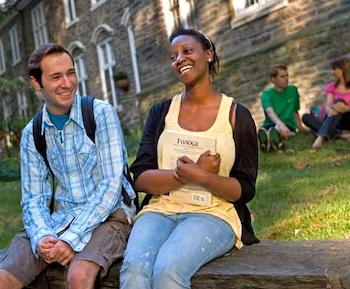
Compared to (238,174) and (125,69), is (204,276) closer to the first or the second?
(238,174)

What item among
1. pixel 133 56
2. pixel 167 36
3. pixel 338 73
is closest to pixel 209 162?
pixel 338 73

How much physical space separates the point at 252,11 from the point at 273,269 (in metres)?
10.8

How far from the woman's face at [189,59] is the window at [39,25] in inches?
959

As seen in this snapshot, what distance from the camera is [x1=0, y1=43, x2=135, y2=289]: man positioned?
321 centimetres

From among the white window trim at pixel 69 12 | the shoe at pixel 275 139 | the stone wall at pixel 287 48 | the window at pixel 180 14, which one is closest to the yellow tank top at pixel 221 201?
the shoe at pixel 275 139

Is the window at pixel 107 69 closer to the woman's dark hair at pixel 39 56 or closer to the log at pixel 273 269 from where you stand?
the woman's dark hair at pixel 39 56

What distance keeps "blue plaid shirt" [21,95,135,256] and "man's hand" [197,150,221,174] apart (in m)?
0.53

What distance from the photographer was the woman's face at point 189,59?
338 cm

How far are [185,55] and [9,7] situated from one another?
83.8 ft

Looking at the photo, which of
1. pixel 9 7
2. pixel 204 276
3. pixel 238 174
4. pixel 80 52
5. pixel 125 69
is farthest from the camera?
pixel 9 7

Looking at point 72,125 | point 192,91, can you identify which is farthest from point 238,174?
point 72,125

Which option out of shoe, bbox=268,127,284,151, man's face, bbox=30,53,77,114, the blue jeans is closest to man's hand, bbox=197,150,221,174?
the blue jeans

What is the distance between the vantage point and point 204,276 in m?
2.94

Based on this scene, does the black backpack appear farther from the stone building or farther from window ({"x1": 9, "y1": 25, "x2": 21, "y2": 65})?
window ({"x1": 9, "y1": 25, "x2": 21, "y2": 65})
